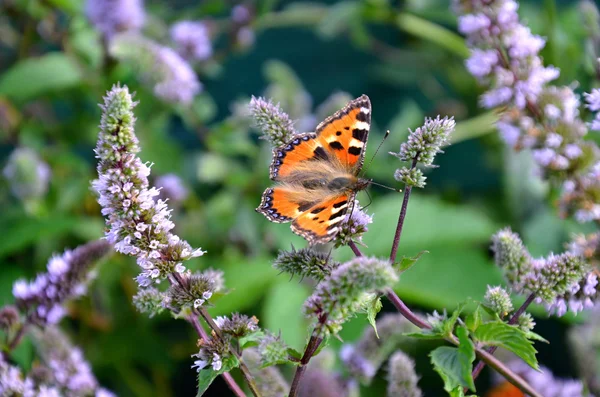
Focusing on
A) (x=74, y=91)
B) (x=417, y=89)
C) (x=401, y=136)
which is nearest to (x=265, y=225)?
(x=401, y=136)

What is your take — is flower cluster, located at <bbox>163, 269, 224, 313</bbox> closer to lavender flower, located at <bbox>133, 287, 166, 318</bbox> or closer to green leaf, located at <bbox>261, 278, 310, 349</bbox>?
lavender flower, located at <bbox>133, 287, 166, 318</bbox>

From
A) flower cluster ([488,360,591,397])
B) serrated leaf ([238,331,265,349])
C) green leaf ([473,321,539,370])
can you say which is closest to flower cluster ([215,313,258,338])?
serrated leaf ([238,331,265,349])

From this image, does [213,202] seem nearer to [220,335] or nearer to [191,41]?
[191,41]

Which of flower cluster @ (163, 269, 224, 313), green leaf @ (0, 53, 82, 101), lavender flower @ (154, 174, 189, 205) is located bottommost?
flower cluster @ (163, 269, 224, 313)

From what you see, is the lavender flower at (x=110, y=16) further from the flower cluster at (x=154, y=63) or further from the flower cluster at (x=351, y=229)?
the flower cluster at (x=351, y=229)

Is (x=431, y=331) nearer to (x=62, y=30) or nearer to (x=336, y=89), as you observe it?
(x=62, y=30)

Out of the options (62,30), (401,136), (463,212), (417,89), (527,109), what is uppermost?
(417,89)
